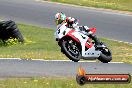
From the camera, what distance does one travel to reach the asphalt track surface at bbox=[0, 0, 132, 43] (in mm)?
40978

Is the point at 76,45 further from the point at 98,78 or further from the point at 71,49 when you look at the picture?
the point at 98,78

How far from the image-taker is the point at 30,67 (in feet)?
67.0

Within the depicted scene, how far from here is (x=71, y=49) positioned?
17.8 ft

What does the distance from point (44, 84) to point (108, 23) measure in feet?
92.2

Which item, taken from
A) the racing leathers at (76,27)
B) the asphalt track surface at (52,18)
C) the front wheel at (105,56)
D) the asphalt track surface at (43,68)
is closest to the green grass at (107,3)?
the asphalt track surface at (52,18)

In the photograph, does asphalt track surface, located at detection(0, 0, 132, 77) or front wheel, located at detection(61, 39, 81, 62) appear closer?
front wheel, located at detection(61, 39, 81, 62)

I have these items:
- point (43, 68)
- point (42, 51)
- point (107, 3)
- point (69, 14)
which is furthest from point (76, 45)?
point (107, 3)

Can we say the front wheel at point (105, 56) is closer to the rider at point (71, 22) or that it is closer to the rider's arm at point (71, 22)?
the rider at point (71, 22)

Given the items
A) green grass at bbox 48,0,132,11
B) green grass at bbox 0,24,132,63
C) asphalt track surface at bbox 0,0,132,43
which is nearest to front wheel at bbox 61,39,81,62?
green grass at bbox 0,24,132,63

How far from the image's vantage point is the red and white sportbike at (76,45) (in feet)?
17.0

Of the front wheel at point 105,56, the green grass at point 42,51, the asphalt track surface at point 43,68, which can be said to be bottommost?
the asphalt track surface at point 43,68

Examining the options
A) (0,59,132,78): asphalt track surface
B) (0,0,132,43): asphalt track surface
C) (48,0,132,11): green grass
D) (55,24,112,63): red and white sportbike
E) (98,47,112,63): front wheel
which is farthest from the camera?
(48,0,132,11): green grass

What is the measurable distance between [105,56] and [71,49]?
46cm

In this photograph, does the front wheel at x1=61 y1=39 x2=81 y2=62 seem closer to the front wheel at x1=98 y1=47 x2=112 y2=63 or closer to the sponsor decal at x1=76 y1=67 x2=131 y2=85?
the sponsor decal at x1=76 y1=67 x2=131 y2=85
